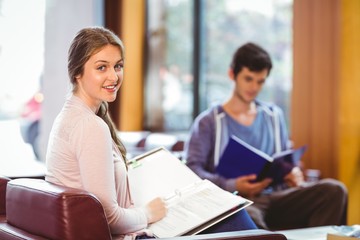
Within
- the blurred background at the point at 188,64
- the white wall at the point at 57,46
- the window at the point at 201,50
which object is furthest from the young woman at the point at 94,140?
the window at the point at 201,50

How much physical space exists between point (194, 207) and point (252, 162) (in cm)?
84

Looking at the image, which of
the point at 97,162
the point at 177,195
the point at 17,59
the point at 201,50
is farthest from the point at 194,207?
the point at 201,50

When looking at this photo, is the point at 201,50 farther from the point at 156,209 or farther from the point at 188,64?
the point at 156,209

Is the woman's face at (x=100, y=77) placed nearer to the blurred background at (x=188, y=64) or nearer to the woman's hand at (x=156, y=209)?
the woman's hand at (x=156, y=209)

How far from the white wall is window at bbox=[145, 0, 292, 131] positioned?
6.51 ft

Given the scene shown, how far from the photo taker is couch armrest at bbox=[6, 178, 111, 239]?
5.98 feet

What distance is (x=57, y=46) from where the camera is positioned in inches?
167

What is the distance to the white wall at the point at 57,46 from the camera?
4211 millimetres

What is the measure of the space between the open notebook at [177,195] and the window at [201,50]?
3233mm

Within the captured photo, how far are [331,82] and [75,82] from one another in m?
2.47

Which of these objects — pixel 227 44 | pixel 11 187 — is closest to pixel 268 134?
pixel 11 187

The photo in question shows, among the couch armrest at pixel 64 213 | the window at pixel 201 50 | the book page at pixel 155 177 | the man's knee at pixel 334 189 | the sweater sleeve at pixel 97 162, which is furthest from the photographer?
the window at pixel 201 50

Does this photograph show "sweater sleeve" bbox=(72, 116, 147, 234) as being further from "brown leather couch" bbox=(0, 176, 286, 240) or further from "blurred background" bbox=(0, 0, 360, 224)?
"blurred background" bbox=(0, 0, 360, 224)

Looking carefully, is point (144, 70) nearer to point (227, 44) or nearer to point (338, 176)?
point (227, 44)
